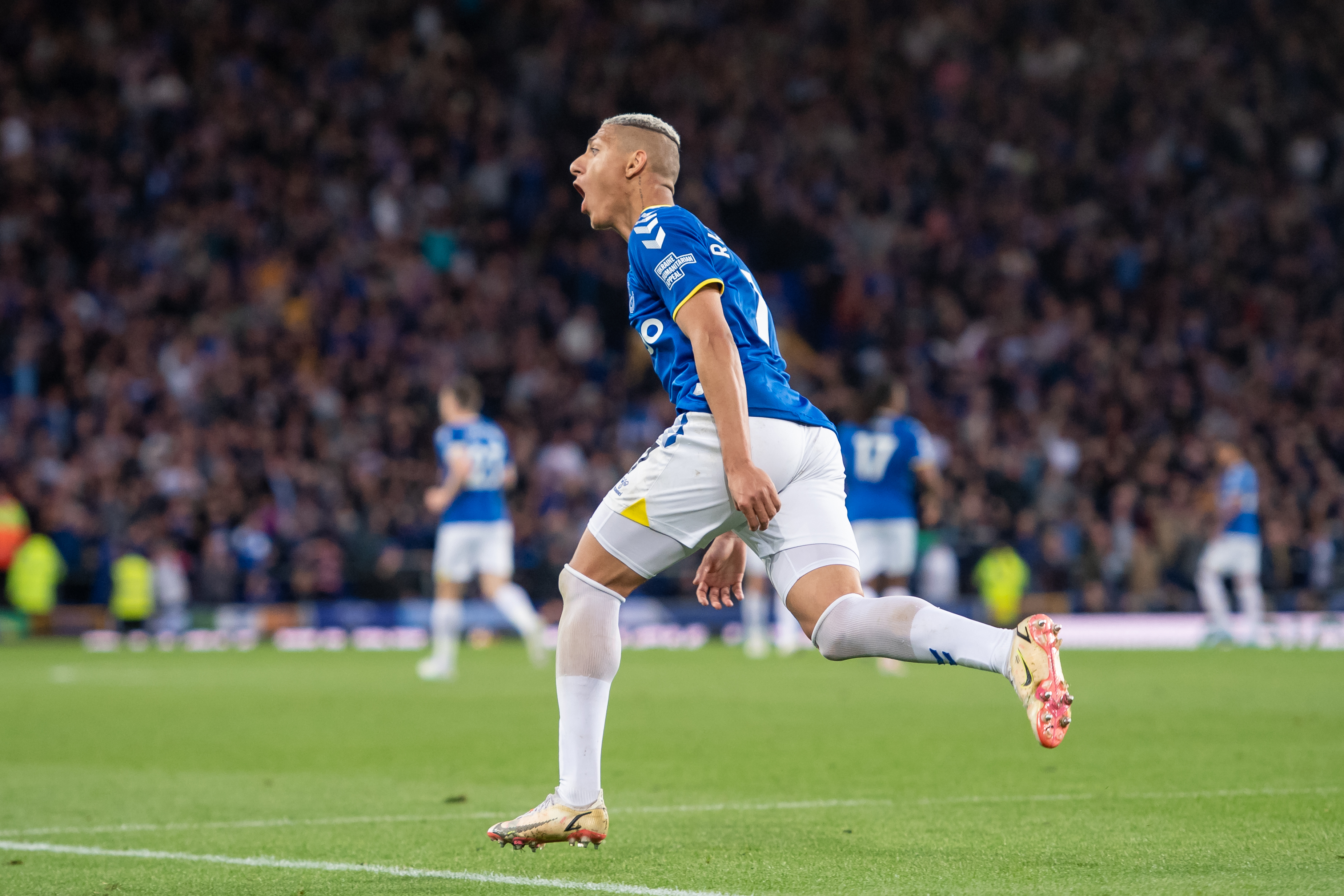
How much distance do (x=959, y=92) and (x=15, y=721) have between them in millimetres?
21263

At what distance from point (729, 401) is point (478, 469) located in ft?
34.5

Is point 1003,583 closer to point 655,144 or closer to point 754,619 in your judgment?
point 754,619

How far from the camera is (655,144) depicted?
5453 millimetres

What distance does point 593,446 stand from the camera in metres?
24.4

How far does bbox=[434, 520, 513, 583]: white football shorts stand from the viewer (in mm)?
15578

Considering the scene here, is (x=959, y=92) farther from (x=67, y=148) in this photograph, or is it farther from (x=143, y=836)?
(x=143, y=836)

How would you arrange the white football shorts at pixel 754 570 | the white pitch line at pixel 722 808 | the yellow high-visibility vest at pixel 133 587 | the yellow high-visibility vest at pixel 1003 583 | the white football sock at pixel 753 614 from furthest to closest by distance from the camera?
the yellow high-visibility vest at pixel 1003 583 → the yellow high-visibility vest at pixel 133 587 → the white football shorts at pixel 754 570 → the white football sock at pixel 753 614 → the white pitch line at pixel 722 808

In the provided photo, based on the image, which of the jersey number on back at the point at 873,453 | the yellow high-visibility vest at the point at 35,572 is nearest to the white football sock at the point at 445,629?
the jersey number on back at the point at 873,453

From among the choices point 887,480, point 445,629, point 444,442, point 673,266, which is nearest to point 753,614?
point 887,480

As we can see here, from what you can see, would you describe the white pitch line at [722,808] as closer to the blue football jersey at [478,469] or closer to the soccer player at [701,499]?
the soccer player at [701,499]

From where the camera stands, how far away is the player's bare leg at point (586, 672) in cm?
518

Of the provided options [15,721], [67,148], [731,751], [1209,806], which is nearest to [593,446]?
[67,148]

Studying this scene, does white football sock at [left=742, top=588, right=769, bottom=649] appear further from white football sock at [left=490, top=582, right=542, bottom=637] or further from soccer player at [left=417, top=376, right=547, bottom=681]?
soccer player at [left=417, top=376, right=547, bottom=681]

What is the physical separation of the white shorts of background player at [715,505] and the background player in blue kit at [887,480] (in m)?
10.4
